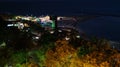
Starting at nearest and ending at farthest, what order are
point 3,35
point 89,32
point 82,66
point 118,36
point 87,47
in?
point 82,66, point 87,47, point 3,35, point 118,36, point 89,32

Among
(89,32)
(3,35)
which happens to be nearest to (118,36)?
(89,32)

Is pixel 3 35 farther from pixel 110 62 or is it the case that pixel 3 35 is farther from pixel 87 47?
pixel 110 62

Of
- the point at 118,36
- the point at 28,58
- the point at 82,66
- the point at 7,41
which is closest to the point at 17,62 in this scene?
the point at 28,58

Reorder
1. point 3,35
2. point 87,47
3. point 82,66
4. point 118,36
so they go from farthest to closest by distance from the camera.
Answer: point 118,36
point 3,35
point 87,47
point 82,66

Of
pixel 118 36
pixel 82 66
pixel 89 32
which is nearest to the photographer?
pixel 82 66

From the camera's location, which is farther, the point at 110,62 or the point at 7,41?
the point at 7,41

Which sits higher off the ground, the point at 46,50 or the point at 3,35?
the point at 46,50

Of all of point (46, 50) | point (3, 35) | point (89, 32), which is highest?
point (46, 50)

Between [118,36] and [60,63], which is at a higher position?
[60,63]

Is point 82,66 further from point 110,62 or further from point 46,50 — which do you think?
point 46,50
